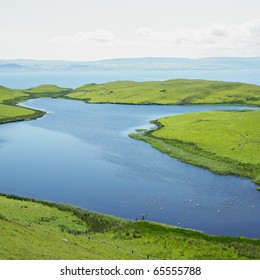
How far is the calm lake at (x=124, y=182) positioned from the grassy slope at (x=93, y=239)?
4770mm

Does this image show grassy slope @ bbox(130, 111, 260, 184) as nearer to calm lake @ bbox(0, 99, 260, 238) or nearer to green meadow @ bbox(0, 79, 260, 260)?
green meadow @ bbox(0, 79, 260, 260)

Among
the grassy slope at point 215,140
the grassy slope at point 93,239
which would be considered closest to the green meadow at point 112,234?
the grassy slope at point 93,239

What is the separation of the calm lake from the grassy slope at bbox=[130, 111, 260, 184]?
4.16m

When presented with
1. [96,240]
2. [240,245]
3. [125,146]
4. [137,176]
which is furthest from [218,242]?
[125,146]

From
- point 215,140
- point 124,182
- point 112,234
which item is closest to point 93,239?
point 112,234

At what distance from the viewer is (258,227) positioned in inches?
2077

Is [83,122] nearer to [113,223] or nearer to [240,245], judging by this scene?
[113,223]

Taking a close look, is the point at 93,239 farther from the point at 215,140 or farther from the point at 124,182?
the point at 215,140

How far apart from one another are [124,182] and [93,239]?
25608 millimetres

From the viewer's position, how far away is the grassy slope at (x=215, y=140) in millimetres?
80438

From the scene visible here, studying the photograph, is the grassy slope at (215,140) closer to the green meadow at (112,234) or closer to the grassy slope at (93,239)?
the green meadow at (112,234)

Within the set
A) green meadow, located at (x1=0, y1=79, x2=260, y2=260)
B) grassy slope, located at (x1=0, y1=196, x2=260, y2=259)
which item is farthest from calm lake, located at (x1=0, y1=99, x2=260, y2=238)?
grassy slope, located at (x1=0, y1=196, x2=260, y2=259)

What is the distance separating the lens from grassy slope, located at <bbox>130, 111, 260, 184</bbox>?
80438mm

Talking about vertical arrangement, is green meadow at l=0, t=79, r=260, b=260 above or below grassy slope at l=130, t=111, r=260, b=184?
below
